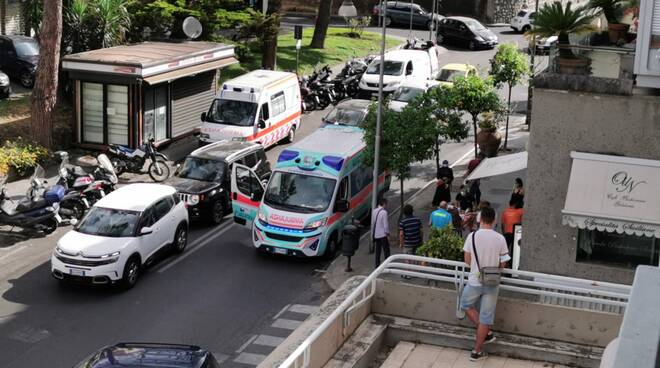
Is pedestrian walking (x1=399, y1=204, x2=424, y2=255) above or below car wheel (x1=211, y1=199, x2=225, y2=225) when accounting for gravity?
above

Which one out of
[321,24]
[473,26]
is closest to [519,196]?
[321,24]

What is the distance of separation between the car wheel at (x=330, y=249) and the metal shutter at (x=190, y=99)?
10.4 m

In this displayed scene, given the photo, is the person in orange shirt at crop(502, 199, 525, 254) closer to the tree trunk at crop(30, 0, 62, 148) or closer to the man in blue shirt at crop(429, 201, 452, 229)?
the man in blue shirt at crop(429, 201, 452, 229)

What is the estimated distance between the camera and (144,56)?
91.5 feet

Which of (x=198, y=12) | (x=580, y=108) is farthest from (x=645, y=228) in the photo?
(x=198, y=12)

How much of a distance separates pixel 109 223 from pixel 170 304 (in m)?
2.17

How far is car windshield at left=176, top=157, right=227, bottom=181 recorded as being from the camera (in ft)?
77.0

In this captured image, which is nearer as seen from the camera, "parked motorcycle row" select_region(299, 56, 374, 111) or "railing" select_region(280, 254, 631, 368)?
"railing" select_region(280, 254, 631, 368)

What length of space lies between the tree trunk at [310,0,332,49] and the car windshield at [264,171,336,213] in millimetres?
23171

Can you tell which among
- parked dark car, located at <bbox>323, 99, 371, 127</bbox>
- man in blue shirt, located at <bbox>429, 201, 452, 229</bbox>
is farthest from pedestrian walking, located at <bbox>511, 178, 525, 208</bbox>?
parked dark car, located at <bbox>323, 99, 371, 127</bbox>

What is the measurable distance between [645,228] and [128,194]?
10.5 m

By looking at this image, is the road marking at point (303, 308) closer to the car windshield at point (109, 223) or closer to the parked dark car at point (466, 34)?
the car windshield at point (109, 223)

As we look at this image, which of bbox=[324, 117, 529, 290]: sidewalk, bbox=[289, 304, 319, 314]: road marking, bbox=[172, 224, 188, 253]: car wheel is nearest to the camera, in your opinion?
bbox=[289, 304, 319, 314]: road marking

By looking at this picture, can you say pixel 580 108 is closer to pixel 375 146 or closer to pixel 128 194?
pixel 375 146
